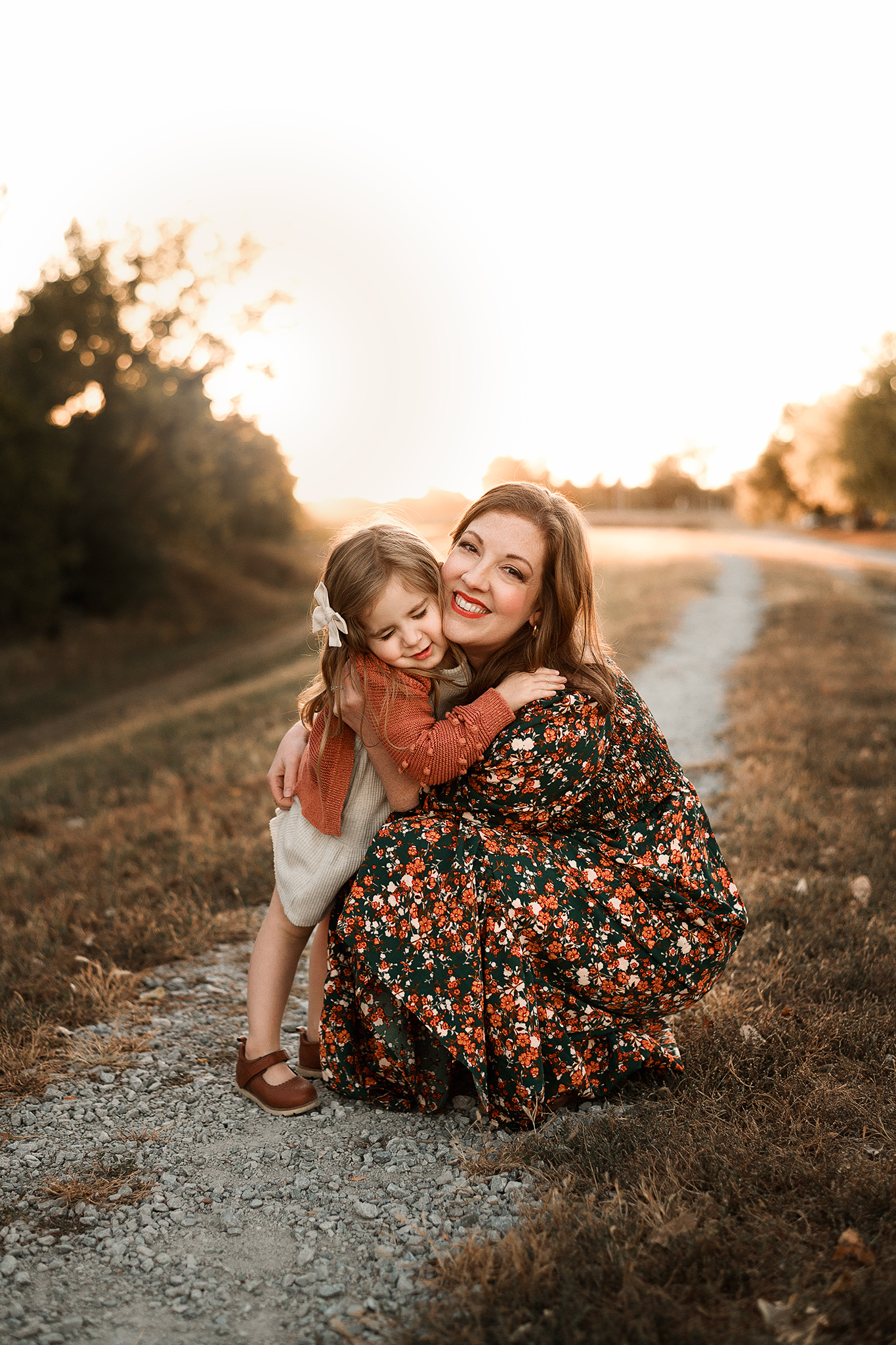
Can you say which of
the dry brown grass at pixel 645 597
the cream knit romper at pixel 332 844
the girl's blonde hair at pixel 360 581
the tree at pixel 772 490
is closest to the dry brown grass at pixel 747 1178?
the cream knit romper at pixel 332 844

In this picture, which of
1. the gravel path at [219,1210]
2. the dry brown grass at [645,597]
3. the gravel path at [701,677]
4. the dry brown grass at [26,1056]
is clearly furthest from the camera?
the dry brown grass at [645,597]

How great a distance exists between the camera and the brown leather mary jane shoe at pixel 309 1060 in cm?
327

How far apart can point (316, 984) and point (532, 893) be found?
1.00 m

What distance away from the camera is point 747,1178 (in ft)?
7.93

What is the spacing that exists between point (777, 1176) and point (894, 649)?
403 inches

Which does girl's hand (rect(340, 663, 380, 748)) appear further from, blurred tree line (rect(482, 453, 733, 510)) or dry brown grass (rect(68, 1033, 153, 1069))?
blurred tree line (rect(482, 453, 733, 510))

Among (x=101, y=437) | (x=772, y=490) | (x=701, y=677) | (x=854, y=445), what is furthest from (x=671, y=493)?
(x=701, y=677)

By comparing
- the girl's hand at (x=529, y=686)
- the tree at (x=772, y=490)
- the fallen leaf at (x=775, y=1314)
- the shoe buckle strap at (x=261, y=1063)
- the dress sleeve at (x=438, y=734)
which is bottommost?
the shoe buckle strap at (x=261, y=1063)

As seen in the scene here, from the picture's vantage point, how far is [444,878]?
2.75m

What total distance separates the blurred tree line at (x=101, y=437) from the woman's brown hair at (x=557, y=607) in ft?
58.2

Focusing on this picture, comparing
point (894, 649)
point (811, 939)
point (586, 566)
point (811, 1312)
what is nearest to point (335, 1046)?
point (811, 1312)

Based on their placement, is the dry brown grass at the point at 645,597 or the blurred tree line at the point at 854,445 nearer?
the dry brown grass at the point at 645,597

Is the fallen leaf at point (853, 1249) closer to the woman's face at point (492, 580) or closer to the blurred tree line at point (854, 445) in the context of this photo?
the woman's face at point (492, 580)

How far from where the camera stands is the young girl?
9.37ft
